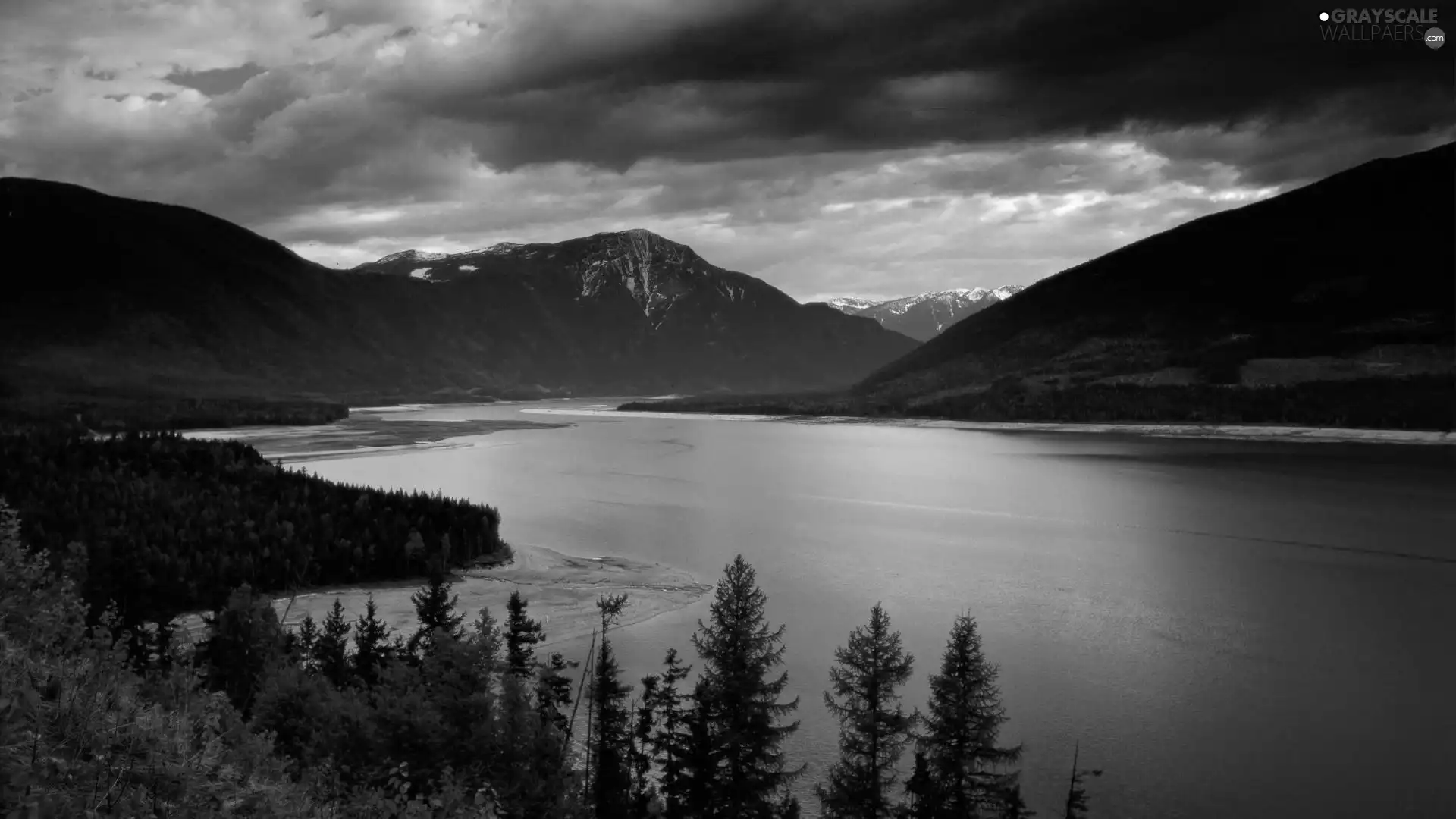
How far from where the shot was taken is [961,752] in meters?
22.8

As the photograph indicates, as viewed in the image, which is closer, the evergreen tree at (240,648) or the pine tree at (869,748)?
the pine tree at (869,748)

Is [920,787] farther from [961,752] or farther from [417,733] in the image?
[417,733]

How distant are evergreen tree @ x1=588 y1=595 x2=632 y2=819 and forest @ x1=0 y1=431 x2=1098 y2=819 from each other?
0.30ft

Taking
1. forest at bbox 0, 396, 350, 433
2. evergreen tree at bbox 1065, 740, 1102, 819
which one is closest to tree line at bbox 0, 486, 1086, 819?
evergreen tree at bbox 1065, 740, 1102, 819

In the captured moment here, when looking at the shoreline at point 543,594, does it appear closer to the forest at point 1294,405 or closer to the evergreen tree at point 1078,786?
the evergreen tree at point 1078,786

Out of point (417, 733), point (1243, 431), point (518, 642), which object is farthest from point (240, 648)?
point (1243, 431)

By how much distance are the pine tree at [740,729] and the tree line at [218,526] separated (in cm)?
2756

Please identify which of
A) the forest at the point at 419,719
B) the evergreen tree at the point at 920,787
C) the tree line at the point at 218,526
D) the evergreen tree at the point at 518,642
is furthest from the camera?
the tree line at the point at 218,526

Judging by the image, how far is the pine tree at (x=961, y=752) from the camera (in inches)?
870

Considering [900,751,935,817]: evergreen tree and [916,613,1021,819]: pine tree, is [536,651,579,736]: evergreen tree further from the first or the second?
[916,613,1021,819]: pine tree

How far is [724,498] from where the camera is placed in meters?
88.7

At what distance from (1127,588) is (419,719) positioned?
43394 mm

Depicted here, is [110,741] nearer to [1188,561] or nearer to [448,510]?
[448,510]

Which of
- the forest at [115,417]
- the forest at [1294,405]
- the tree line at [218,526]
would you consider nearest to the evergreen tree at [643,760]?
the tree line at [218,526]
